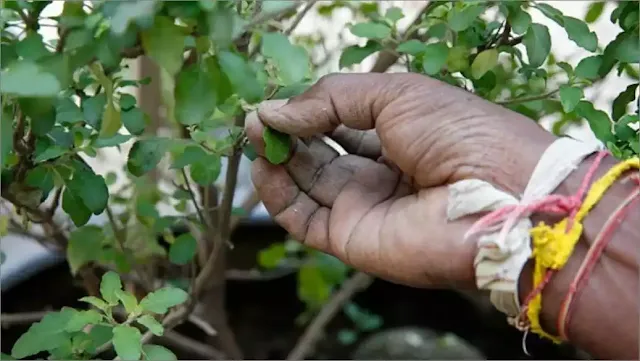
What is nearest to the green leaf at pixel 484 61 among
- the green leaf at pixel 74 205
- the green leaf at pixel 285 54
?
the green leaf at pixel 285 54

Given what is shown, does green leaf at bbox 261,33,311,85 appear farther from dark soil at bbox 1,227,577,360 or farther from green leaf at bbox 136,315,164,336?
dark soil at bbox 1,227,577,360

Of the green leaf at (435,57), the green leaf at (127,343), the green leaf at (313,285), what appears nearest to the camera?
the green leaf at (127,343)

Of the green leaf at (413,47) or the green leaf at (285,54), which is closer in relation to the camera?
the green leaf at (285,54)

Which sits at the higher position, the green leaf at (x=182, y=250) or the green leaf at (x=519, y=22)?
the green leaf at (x=519, y=22)

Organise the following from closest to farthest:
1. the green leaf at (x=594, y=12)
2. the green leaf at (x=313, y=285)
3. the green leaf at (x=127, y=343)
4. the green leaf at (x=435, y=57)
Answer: the green leaf at (x=127, y=343), the green leaf at (x=435, y=57), the green leaf at (x=594, y=12), the green leaf at (x=313, y=285)

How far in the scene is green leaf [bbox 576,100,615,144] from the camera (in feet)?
1.93

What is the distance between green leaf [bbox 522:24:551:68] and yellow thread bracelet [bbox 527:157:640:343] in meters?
0.11

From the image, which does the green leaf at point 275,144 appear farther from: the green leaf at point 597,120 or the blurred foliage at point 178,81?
the green leaf at point 597,120

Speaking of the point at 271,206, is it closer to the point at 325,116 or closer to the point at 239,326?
the point at 325,116

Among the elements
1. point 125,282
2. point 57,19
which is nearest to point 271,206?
point 57,19

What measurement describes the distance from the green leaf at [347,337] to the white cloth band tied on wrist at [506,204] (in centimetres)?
67

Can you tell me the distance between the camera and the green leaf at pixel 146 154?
1.90ft

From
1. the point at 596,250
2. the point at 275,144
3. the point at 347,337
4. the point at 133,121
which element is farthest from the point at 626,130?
the point at 347,337

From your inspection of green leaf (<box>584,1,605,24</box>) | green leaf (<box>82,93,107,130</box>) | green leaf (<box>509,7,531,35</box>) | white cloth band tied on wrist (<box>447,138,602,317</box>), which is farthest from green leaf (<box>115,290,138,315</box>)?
green leaf (<box>584,1,605,24</box>)
